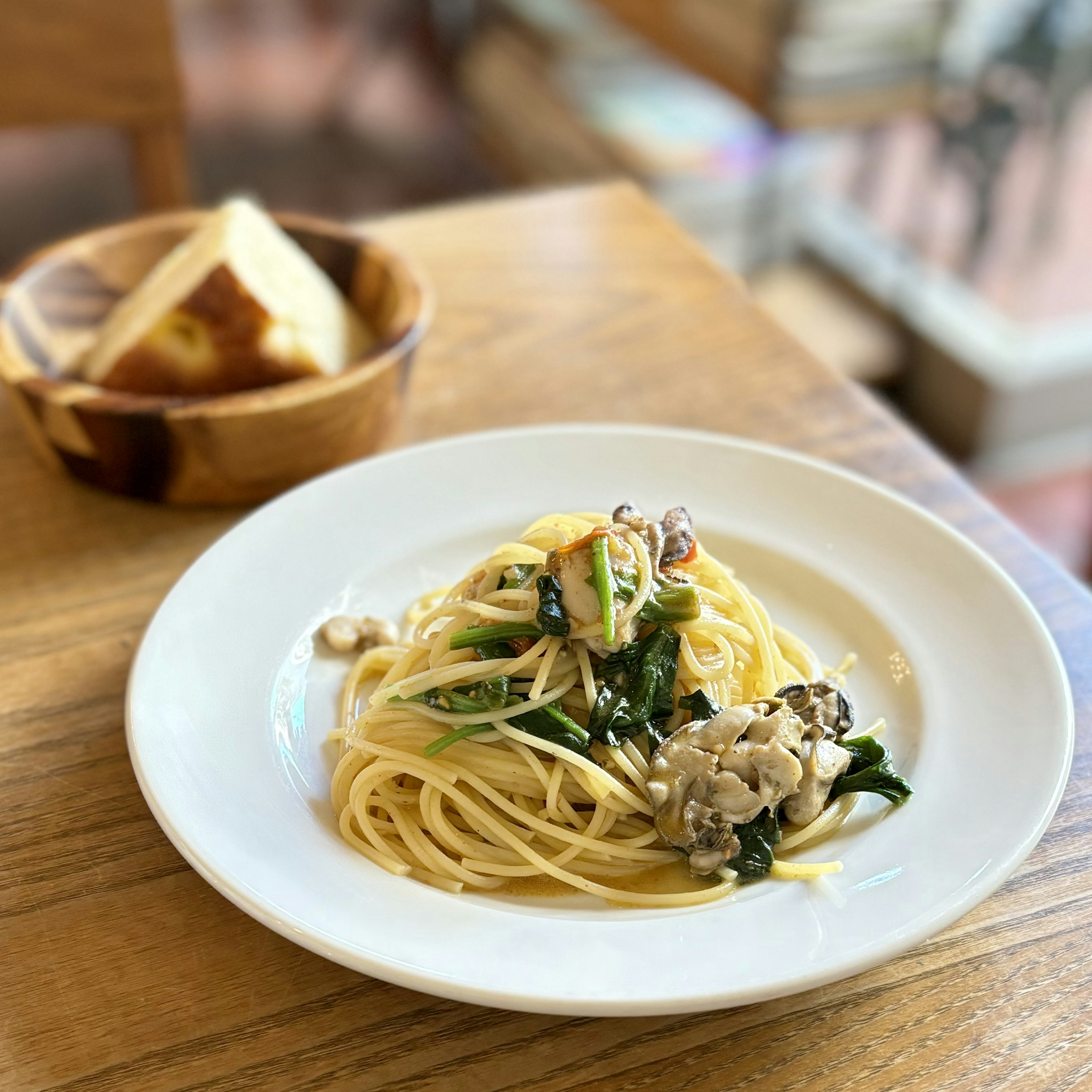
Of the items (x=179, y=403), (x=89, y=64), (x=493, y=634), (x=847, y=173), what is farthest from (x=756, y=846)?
(x=847, y=173)

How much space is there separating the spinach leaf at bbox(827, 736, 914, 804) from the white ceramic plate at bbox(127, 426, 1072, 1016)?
15 millimetres

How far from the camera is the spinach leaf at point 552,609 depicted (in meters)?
0.95

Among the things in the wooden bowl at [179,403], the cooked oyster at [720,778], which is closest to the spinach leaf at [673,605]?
the cooked oyster at [720,778]

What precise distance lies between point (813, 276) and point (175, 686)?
3158 mm

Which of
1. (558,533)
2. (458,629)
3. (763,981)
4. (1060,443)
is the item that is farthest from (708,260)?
(1060,443)

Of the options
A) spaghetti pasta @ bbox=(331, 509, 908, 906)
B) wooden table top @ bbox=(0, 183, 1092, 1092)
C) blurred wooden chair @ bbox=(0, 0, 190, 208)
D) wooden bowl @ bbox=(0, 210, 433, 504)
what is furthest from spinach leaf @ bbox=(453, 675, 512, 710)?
blurred wooden chair @ bbox=(0, 0, 190, 208)

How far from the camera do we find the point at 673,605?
0.99 m

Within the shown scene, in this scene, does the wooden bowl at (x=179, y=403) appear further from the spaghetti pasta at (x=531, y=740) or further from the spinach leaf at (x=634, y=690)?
the spinach leaf at (x=634, y=690)

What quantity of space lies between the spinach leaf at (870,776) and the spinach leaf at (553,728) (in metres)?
0.20

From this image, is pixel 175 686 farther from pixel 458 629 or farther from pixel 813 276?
pixel 813 276

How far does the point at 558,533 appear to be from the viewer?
3.51ft

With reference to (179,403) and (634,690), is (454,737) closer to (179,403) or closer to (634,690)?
(634,690)

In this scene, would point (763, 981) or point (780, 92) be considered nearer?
point (763, 981)

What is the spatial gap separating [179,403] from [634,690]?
0.59 meters
